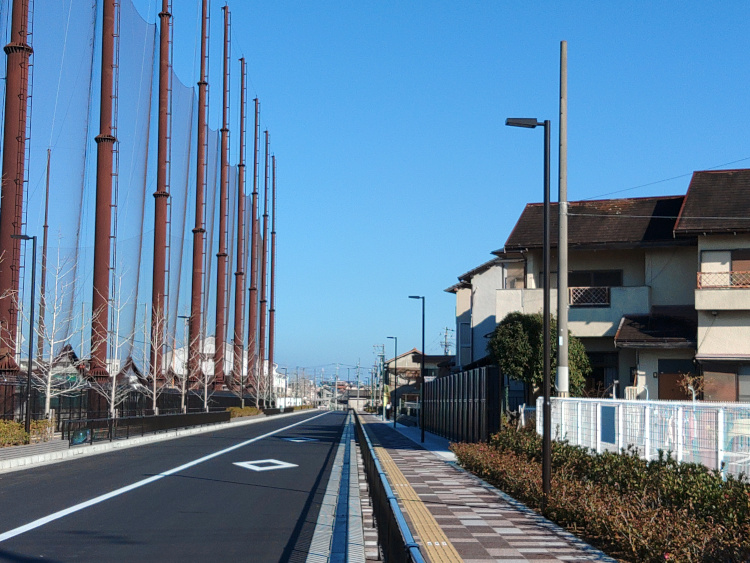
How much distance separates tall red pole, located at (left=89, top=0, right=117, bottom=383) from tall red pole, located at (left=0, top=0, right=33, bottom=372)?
7.12 m

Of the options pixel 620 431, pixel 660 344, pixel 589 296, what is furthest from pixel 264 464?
pixel 589 296

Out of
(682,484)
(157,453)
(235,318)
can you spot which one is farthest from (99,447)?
(235,318)

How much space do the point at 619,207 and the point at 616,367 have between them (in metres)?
A: 6.93

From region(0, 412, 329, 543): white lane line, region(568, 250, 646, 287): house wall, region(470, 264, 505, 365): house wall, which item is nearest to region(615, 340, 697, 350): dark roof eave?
region(568, 250, 646, 287): house wall

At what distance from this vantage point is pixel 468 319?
66.4 meters

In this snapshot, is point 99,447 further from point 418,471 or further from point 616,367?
point 616,367

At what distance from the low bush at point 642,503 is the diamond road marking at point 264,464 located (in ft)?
28.9

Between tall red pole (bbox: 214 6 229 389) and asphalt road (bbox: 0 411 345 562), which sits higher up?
tall red pole (bbox: 214 6 229 389)

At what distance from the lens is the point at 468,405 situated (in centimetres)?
3098

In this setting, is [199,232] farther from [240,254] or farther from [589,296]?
[589,296]

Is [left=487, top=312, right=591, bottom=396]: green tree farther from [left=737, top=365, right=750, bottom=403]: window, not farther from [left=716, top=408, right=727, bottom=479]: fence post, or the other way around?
[left=716, top=408, right=727, bottom=479]: fence post

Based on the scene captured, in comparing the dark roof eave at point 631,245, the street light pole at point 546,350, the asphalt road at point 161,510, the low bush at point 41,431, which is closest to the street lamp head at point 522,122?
the street light pole at point 546,350

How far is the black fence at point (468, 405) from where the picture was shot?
85.6ft

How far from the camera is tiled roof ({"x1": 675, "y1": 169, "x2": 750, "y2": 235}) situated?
29058mm
